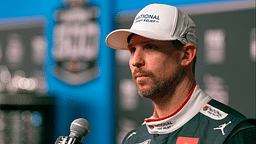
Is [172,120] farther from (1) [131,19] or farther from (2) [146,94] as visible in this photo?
(1) [131,19]

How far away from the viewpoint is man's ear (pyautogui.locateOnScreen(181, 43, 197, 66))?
1.09m

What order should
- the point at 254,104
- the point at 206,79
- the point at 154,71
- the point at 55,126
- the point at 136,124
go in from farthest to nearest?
the point at 55,126 → the point at 136,124 → the point at 206,79 → the point at 254,104 → the point at 154,71

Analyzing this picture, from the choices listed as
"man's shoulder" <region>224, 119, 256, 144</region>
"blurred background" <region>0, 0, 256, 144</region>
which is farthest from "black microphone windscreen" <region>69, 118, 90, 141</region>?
"blurred background" <region>0, 0, 256, 144</region>

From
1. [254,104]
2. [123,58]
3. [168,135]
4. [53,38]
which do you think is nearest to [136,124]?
[123,58]

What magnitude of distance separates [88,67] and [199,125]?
6.07ft

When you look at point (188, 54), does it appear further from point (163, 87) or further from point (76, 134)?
point (76, 134)

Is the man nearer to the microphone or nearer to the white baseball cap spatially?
the white baseball cap

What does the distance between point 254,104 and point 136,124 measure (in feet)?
3.20

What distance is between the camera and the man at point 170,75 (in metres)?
1.04

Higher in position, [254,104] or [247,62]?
[247,62]

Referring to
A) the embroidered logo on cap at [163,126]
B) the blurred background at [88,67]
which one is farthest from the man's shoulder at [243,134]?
the blurred background at [88,67]

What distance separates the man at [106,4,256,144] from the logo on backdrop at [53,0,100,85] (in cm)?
166

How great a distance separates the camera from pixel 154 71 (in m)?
1.06

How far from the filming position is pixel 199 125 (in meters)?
1.02
